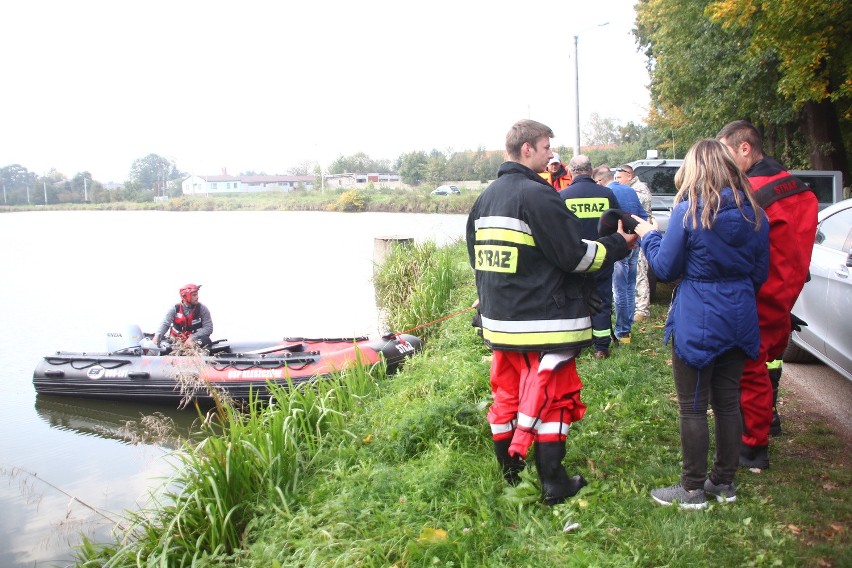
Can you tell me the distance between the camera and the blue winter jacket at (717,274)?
3.25 meters

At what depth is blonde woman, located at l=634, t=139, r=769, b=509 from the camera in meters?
3.25

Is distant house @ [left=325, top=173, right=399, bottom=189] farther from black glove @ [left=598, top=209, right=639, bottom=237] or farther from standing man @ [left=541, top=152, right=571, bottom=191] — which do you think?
black glove @ [left=598, top=209, right=639, bottom=237]

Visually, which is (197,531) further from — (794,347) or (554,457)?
(794,347)

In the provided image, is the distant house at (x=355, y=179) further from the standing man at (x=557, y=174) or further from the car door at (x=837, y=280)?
the car door at (x=837, y=280)

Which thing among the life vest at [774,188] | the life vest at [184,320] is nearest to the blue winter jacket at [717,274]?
the life vest at [774,188]

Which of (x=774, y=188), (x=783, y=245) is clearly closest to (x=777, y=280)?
(x=783, y=245)

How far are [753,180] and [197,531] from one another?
13.0ft

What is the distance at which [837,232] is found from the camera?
5.34m

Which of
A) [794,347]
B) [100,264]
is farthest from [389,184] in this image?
[794,347]

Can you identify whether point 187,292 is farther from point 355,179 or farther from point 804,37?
point 355,179

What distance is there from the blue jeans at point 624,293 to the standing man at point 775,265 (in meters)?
2.98

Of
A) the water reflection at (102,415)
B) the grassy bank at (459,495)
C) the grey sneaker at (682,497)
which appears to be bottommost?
the water reflection at (102,415)

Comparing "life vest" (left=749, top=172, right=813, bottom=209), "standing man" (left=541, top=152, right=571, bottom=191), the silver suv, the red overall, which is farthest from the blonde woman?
the silver suv

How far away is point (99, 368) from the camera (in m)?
10.3
